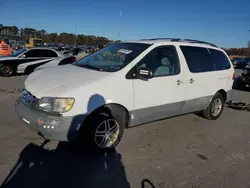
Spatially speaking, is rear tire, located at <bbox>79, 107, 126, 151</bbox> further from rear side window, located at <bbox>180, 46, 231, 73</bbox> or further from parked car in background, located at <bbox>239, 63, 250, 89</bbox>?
parked car in background, located at <bbox>239, 63, 250, 89</bbox>

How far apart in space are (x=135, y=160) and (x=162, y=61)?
6.08ft

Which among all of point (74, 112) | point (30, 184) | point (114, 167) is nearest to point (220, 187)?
point (114, 167)

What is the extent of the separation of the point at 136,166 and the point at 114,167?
0.32 meters

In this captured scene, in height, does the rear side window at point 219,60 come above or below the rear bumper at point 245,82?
above

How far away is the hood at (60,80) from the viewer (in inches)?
134

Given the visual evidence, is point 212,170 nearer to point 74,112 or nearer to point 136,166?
point 136,166

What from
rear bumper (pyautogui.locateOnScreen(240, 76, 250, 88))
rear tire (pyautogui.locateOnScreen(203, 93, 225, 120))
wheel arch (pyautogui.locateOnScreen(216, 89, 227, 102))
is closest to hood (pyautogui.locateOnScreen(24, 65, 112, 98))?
rear tire (pyautogui.locateOnScreen(203, 93, 225, 120))

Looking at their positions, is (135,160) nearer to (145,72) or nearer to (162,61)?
(145,72)

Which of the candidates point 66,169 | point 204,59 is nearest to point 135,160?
point 66,169

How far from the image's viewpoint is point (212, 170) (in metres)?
3.55

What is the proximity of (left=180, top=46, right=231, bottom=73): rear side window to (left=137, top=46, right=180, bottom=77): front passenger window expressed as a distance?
0.32 metres

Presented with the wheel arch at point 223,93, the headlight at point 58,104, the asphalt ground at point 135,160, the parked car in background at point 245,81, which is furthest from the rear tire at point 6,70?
the parked car in background at point 245,81

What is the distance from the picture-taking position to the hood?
11.2 feet

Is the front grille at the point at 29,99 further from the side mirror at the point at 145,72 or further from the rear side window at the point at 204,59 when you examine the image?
the rear side window at the point at 204,59
